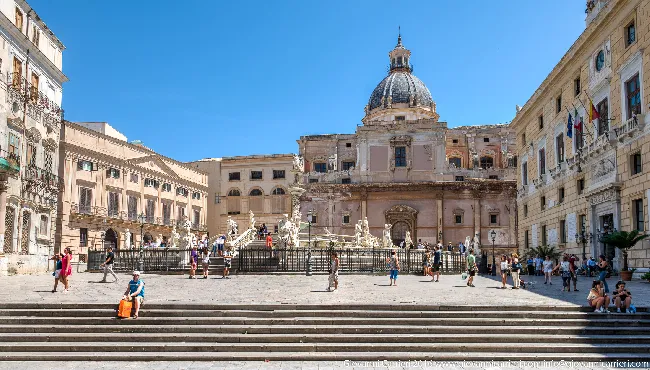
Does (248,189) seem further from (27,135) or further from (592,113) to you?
(592,113)

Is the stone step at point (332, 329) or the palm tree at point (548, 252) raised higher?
the palm tree at point (548, 252)

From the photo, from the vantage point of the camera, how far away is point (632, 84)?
2377 cm

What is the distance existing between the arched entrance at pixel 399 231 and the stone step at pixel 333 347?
142ft

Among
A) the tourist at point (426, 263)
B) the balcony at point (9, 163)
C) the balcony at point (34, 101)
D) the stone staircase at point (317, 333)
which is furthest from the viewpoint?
the balcony at point (34, 101)

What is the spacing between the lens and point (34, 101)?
31.6 m

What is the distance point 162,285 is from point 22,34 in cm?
1663

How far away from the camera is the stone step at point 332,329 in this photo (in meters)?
12.7

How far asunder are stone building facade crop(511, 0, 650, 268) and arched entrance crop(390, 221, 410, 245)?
2000 centimetres

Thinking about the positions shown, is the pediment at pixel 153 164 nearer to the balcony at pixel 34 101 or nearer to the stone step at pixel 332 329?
the balcony at pixel 34 101

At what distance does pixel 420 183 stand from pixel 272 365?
1766 inches

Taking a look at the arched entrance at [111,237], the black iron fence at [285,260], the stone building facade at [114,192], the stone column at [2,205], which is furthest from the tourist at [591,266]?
the arched entrance at [111,237]

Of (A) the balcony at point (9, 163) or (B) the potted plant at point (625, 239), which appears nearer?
(B) the potted plant at point (625, 239)

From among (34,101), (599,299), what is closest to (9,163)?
(34,101)

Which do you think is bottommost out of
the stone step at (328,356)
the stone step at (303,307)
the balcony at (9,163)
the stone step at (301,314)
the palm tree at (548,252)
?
the stone step at (328,356)
